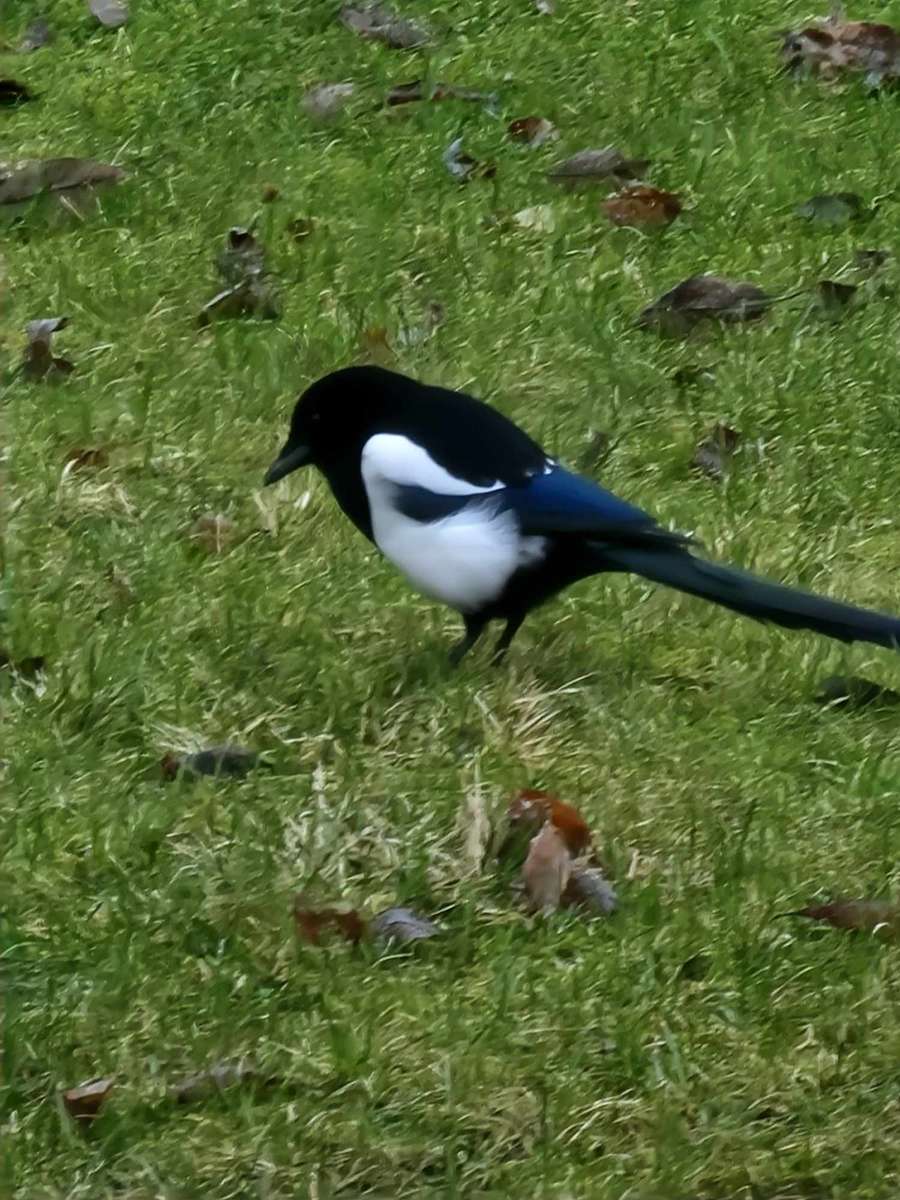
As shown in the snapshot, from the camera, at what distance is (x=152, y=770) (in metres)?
3.18

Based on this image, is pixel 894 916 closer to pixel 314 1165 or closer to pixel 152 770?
pixel 314 1165

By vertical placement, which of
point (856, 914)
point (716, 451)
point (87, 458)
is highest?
point (856, 914)

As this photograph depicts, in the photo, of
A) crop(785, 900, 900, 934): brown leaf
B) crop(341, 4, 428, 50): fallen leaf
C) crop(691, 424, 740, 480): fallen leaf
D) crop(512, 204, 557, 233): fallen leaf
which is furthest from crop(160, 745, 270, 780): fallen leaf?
crop(341, 4, 428, 50): fallen leaf

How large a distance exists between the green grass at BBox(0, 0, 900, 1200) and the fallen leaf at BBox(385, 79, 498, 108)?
6 centimetres

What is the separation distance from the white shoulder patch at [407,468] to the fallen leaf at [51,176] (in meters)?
1.77

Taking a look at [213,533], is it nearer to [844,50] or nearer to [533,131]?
[533,131]

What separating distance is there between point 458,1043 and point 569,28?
369cm

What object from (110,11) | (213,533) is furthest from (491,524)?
(110,11)

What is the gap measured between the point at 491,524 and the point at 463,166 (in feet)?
6.07

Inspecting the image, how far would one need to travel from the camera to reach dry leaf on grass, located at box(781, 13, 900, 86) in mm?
5512

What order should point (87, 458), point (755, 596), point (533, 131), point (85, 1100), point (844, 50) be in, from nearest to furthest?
1. point (85, 1100)
2. point (755, 596)
3. point (87, 458)
4. point (533, 131)
5. point (844, 50)

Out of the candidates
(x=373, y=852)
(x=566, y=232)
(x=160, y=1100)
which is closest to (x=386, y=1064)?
(x=160, y=1100)

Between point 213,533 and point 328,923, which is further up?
point 328,923

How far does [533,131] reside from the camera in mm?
5316
